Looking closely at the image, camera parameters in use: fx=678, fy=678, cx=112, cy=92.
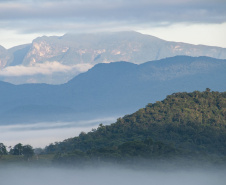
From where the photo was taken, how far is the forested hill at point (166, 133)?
6206 inches

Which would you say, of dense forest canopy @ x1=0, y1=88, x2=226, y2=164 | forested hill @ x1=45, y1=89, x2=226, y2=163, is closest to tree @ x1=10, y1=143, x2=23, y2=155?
dense forest canopy @ x1=0, y1=88, x2=226, y2=164

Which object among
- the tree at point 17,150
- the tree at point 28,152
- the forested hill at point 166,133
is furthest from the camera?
the tree at point 17,150

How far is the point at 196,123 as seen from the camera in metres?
180

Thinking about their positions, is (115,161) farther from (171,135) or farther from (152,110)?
(152,110)

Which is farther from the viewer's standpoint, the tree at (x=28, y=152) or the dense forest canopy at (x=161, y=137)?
the tree at (x=28, y=152)

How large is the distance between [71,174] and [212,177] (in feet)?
103

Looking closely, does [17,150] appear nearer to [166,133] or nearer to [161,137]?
[161,137]

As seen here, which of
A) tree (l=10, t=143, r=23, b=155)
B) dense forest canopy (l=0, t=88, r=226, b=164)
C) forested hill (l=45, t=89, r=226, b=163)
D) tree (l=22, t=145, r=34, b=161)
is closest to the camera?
dense forest canopy (l=0, t=88, r=226, b=164)

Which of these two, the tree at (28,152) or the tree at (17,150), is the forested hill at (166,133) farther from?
the tree at (17,150)

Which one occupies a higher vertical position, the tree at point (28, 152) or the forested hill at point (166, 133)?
the forested hill at point (166, 133)

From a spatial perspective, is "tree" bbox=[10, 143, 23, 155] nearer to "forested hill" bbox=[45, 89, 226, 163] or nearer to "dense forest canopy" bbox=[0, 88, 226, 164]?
"dense forest canopy" bbox=[0, 88, 226, 164]

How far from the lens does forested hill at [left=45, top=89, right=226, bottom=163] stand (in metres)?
158

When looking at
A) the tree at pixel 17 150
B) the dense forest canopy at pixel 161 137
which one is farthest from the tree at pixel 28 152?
the tree at pixel 17 150

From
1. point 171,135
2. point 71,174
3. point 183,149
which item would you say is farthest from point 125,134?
point 71,174
